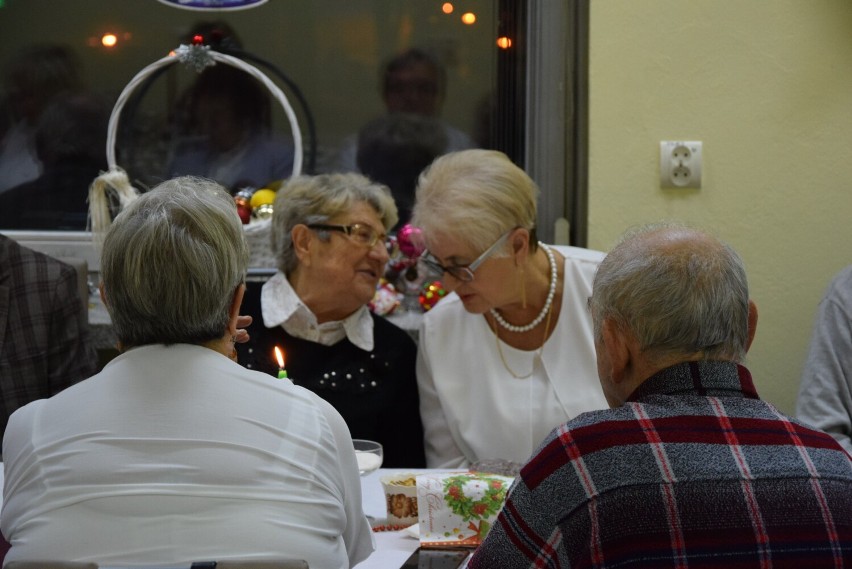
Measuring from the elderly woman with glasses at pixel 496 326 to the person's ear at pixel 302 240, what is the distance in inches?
12.2

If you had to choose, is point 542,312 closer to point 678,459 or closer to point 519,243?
point 519,243

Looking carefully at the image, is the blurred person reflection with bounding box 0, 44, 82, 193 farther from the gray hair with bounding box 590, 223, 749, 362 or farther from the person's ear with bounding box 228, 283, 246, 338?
the gray hair with bounding box 590, 223, 749, 362

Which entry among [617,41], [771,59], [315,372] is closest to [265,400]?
[315,372]

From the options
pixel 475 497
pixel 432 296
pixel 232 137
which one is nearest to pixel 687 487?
pixel 475 497

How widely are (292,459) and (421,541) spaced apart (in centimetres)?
54

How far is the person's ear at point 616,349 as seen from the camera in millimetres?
1493

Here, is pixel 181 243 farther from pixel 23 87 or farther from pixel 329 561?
pixel 23 87

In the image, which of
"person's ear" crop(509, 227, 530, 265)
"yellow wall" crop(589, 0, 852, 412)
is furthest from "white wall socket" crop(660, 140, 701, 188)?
"person's ear" crop(509, 227, 530, 265)

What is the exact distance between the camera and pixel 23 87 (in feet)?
11.7

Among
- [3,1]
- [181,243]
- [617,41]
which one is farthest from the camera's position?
[3,1]

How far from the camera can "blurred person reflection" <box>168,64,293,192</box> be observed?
360cm

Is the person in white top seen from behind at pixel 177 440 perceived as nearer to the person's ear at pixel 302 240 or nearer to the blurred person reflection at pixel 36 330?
the person's ear at pixel 302 240

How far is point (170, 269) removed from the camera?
1.50 m

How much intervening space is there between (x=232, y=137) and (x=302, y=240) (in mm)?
858
